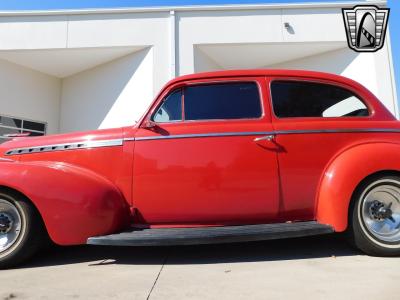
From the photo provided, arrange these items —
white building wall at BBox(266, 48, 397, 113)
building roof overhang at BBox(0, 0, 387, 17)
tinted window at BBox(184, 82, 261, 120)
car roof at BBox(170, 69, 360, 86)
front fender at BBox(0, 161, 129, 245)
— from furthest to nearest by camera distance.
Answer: building roof overhang at BBox(0, 0, 387, 17) < white building wall at BBox(266, 48, 397, 113) < car roof at BBox(170, 69, 360, 86) < tinted window at BBox(184, 82, 261, 120) < front fender at BBox(0, 161, 129, 245)

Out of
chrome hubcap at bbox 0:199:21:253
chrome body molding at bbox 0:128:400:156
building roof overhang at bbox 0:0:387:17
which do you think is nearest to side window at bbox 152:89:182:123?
chrome body molding at bbox 0:128:400:156

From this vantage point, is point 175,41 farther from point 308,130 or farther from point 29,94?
point 308,130

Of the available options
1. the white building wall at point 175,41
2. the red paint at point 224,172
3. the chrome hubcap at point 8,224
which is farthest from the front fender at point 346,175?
the white building wall at point 175,41

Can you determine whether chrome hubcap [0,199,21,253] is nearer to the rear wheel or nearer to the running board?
the rear wheel

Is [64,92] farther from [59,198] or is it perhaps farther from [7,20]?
[59,198]

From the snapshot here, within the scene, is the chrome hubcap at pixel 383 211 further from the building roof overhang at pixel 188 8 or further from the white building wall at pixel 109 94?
the building roof overhang at pixel 188 8

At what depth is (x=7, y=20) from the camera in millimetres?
12891

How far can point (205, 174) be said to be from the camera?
3604 millimetres

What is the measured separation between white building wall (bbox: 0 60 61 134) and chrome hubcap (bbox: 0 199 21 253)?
11436mm

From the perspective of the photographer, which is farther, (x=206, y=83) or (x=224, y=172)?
(x=206, y=83)

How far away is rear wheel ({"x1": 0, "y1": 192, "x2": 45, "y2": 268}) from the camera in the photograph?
3.39 metres

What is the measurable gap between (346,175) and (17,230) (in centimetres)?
315

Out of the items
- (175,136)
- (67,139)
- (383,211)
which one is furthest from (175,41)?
(383,211)

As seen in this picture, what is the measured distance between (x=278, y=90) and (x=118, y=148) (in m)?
1.81
